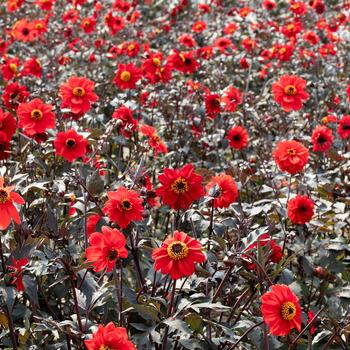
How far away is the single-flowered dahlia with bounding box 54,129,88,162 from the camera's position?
310 cm

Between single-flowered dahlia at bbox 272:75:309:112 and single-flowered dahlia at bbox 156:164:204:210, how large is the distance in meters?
1.83

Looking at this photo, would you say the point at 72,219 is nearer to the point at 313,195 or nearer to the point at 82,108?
the point at 82,108

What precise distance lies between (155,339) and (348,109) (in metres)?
4.53

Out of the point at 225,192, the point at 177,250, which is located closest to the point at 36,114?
the point at 225,192

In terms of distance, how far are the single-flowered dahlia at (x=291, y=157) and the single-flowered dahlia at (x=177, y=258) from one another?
3.99 feet

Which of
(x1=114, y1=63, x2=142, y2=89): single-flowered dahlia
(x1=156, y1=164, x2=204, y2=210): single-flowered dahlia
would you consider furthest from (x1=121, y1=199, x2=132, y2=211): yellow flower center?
(x1=114, y1=63, x2=142, y2=89): single-flowered dahlia

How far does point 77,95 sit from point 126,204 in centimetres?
143

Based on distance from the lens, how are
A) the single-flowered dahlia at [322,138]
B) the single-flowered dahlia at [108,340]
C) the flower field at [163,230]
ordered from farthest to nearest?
the single-flowered dahlia at [322,138] < the flower field at [163,230] < the single-flowered dahlia at [108,340]

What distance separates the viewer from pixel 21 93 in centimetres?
423

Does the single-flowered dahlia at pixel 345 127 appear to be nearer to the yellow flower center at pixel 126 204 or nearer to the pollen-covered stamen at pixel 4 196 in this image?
the yellow flower center at pixel 126 204

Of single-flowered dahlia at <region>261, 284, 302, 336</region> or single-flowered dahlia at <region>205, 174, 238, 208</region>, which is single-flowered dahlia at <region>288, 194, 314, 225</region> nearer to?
single-flowered dahlia at <region>205, 174, 238, 208</region>

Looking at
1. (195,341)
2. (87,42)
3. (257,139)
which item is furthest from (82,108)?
(87,42)

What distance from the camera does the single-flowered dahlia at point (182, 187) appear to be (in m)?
2.60

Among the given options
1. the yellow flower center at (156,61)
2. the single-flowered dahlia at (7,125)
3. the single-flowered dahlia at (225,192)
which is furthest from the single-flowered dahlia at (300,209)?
the yellow flower center at (156,61)
